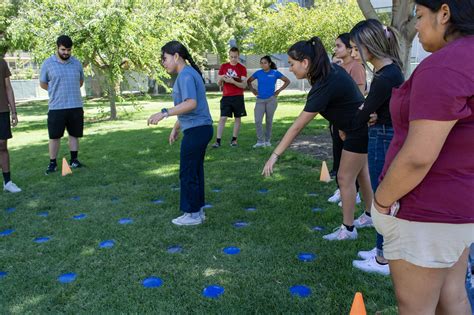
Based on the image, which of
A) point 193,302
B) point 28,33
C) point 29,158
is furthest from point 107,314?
point 28,33

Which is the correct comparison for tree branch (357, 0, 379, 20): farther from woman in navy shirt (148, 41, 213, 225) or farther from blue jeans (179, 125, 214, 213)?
blue jeans (179, 125, 214, 213)

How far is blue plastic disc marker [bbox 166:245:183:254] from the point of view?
12.6 ft

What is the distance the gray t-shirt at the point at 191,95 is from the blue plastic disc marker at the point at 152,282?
1.60m

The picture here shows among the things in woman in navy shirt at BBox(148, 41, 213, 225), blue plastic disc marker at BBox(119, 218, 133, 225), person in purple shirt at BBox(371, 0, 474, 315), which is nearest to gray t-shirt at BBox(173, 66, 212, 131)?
woman in navy shirt at BBox(148, 41, 213, 225)

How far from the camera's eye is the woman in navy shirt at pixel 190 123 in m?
4.12

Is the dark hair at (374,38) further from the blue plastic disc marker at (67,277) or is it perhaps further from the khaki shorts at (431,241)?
the blue plastic disc marker at (67,277)

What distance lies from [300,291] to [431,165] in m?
1.82

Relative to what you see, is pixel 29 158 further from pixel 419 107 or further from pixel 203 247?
pixel 419 107

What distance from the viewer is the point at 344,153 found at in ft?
12.2

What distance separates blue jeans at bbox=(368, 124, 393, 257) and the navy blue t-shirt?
5.58 metres

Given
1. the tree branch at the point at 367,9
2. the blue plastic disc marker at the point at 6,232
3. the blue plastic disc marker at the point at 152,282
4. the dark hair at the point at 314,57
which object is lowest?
the blue plastic disc marker at the point at 152,282

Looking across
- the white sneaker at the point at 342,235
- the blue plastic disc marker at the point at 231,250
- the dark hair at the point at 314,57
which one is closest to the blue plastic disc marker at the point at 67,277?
the blue plastic disc marker at the point at 231,250

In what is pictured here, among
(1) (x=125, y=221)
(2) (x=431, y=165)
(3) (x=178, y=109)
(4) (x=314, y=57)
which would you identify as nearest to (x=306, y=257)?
(4) (x=314, y=57)

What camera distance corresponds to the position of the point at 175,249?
12.8 feet
